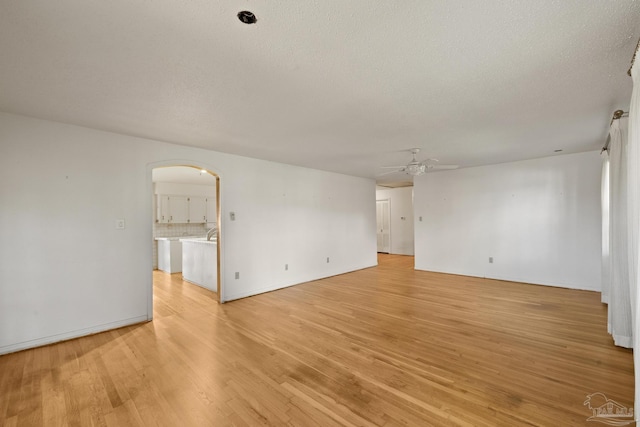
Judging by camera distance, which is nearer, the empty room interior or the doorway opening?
the empty room interior

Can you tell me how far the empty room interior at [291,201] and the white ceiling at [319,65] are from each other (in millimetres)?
18

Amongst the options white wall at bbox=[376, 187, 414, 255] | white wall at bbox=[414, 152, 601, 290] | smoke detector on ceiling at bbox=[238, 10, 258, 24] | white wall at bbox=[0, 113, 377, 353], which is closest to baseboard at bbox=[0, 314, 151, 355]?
white wall at bbox=[0, 113, 377, 353]

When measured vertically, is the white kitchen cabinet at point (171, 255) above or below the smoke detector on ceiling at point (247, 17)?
below

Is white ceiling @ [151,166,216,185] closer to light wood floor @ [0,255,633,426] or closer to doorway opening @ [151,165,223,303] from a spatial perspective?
doorway opening @ [151,165,223,303]

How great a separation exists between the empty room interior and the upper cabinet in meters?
3.24

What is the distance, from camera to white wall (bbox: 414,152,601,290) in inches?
206

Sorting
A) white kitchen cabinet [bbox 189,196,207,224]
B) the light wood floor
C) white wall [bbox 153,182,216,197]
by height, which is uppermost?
white wall [bbox 153,182,216,197]

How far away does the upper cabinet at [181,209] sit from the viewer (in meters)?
8.05

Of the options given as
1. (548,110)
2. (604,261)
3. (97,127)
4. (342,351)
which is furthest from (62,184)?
(604,261)

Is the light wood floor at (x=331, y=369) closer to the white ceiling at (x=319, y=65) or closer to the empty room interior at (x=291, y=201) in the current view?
the empty room interior at (x=291, y=201)

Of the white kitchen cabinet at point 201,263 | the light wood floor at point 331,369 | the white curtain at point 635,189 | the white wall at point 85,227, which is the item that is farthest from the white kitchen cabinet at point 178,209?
the white curtain at point 635,189

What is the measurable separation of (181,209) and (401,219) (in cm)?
774

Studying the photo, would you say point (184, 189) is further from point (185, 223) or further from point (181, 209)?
point (185, 223)

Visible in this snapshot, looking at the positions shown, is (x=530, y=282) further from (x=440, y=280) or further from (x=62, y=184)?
(x=62, y=184)
